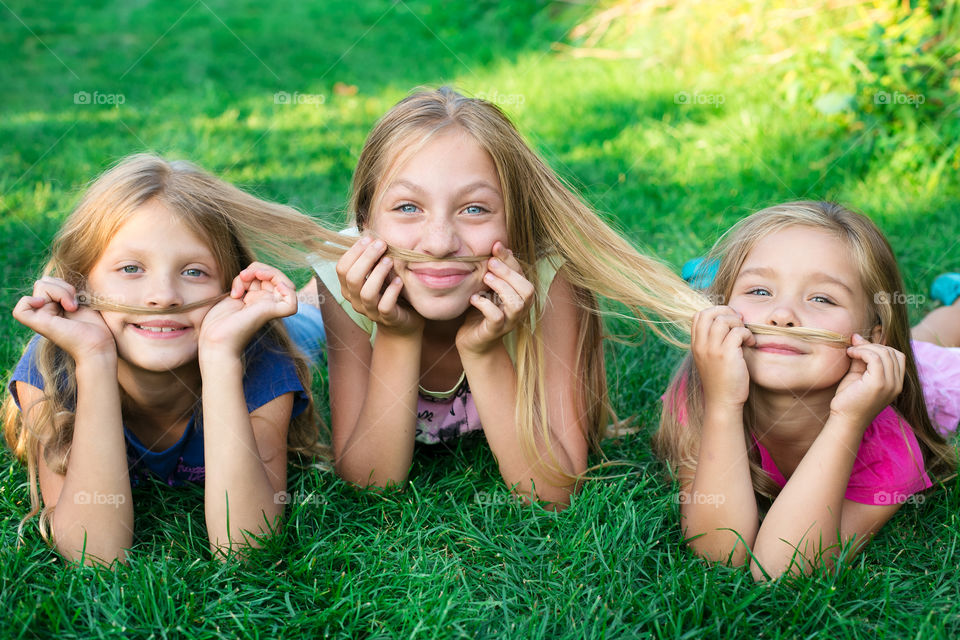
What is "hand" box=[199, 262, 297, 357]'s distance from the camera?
2.25m

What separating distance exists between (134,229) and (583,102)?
15.5 ft

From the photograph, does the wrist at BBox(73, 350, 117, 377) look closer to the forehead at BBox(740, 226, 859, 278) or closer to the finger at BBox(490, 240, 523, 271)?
the finger at BBox(490, 240, 523, 271)

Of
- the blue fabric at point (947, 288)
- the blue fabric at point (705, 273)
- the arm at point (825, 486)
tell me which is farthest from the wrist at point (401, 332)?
the blue fabric at point (947, 288)

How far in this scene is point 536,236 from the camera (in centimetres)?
269

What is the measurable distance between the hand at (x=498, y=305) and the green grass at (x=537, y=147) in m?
0.51

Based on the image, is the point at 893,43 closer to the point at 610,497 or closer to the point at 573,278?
the point at 573,278

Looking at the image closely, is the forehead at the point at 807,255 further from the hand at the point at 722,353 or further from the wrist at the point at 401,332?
the wrist at the point at 401,332


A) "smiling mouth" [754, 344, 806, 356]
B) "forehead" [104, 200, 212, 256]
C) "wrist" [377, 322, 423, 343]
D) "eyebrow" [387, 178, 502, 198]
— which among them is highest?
"eyebrow" [387, 178, 502, 198]

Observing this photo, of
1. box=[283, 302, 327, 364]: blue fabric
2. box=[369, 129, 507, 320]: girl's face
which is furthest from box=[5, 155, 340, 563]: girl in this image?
box=[283, 302, 327, 364]: blue fabric

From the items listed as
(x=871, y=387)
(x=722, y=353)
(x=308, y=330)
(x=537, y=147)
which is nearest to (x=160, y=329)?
(x=308, y=330)

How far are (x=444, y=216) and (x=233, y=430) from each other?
0.82 meters

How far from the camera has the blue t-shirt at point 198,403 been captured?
2.46 metres

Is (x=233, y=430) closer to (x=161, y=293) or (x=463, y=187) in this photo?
(x=161, y=293)

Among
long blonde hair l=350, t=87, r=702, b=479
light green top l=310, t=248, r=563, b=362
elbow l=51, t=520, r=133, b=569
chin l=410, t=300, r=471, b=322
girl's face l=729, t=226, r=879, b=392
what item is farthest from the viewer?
light green top l=310, t=248, r=563, b=362
